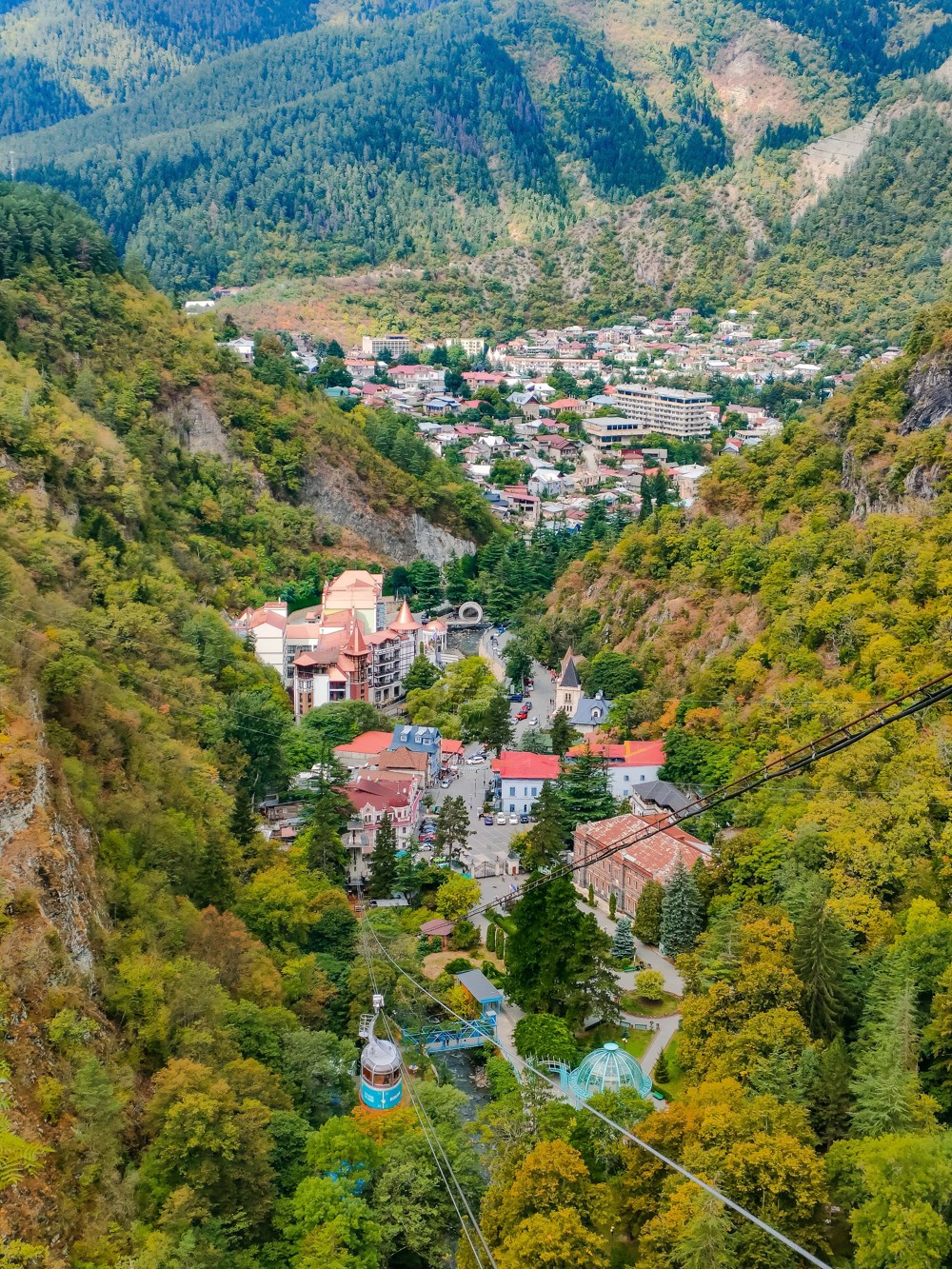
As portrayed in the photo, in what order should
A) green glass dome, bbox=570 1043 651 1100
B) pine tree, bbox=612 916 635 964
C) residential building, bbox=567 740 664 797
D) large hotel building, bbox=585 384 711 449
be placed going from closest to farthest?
green glass dome, bbox=570 1043 651 1100 → pine tree, bbox=612 916 635 964 → residential building, bbox=567 740 664 797 → large hotel building, bbox=585 384 711 449

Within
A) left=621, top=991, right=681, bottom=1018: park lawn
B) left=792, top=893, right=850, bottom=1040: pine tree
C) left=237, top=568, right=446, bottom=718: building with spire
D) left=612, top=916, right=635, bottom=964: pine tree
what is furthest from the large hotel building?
left=792, top=893, right=850, bottom=1040: pine tree

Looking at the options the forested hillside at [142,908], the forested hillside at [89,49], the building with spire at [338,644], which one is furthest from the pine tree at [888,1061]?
the forested hillside at [89,49]

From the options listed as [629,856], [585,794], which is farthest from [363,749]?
[629,856]

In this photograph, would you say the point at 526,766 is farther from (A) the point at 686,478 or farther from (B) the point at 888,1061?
(A) the point at 686,478

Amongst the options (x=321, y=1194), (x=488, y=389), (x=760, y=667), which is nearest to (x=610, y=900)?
(x=760, y=667)

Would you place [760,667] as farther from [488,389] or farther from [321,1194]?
[488,389]

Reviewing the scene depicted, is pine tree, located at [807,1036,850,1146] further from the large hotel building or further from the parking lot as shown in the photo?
the large hotel building

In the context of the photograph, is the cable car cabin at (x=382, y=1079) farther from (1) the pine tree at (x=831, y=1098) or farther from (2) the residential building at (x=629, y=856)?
(2) the residential building at (x=629, y=856)
